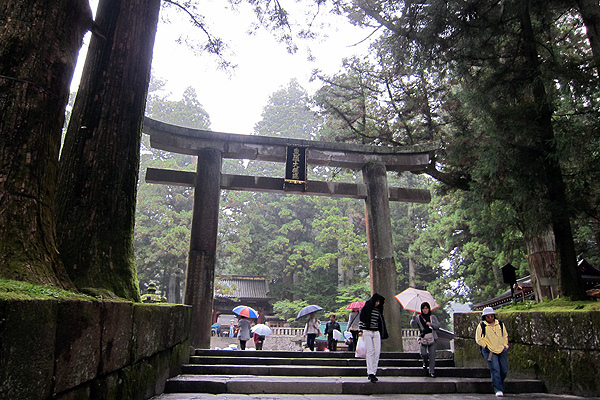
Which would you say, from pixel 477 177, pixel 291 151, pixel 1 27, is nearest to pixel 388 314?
pixel 477 177

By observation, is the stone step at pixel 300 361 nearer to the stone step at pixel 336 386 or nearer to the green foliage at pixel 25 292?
the stone step at pixel 336 386

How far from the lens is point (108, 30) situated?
14.7ft

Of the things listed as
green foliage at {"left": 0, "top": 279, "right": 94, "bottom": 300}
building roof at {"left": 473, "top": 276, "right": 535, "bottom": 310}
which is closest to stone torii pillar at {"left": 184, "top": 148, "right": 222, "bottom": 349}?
green foliage at {"left": 0, "top": 279, "right": 94, "bottom": 300}

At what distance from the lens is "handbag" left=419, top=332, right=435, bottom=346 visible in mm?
6388

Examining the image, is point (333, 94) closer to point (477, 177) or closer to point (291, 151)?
point (291, 151)

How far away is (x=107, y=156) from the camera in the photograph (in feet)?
13.4

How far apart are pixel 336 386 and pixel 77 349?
391cm

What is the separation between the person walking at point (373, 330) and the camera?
5.79 meters

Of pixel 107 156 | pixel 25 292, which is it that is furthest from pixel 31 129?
pixel 107 156

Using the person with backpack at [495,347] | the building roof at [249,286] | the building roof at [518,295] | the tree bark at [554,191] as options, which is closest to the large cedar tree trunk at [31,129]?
the person with backpack at [495,347]

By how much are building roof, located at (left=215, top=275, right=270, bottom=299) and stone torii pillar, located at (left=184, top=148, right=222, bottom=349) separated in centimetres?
1822

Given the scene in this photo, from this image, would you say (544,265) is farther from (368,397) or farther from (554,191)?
(368,397)

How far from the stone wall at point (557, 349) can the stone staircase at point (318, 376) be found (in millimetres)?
307

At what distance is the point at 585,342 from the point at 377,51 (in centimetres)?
975
